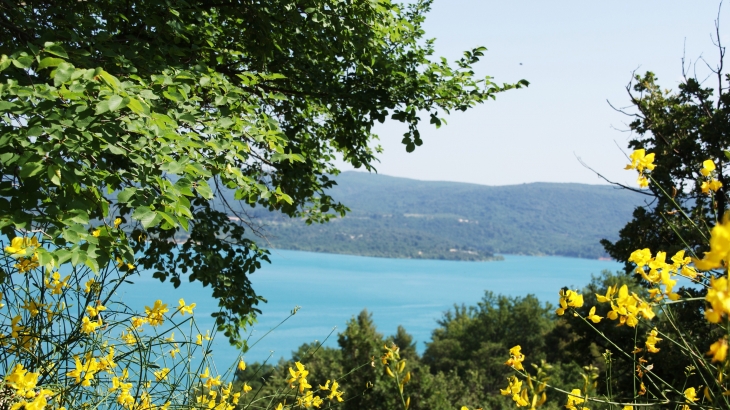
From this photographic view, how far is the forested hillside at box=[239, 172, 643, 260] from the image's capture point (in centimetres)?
13200

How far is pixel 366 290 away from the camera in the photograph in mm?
83500

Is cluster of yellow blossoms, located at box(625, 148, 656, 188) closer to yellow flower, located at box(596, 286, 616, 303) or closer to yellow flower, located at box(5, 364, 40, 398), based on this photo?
yellow flower, located at box(596, 286, 616, 303)

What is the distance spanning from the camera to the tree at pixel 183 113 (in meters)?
1.94

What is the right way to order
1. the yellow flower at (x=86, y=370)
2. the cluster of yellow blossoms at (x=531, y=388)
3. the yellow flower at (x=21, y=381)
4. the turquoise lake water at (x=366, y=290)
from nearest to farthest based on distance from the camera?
the cluster of yellow blossoms at (x=531, y=388)
the yellow flower at (x=21, y=381)
the yellow flower at (x=86, y=370)
the turquoise lake water at (x=366, y=290)

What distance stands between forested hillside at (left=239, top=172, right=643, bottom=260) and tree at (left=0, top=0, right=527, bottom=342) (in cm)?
10799

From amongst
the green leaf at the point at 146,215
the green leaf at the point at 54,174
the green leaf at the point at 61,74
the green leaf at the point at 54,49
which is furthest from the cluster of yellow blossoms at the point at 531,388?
the green leaf at the point at 54,49

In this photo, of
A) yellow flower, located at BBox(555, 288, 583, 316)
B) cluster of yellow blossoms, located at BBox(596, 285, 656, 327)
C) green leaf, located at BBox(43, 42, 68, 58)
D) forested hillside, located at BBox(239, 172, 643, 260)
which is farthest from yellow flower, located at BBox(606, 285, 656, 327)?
forested hillside, located at BBox(239, 172, 643, 260)

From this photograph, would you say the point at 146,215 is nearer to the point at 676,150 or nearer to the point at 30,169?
the point at 30,169

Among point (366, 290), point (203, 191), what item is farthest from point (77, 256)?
point (366, 290)

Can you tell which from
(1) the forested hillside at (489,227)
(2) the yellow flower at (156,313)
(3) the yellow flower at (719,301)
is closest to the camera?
(3) the yellow flower at (719,301)

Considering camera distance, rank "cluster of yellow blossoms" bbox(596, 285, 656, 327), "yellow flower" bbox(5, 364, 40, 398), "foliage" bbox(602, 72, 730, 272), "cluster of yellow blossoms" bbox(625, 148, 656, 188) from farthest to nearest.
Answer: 1. "foliage" bbox(602, 72, 730, 272)
2. "cluster of yellow blossoms" bbox(625, 148, 656, 188)
3. "yellow flower" bbox(5, 364, 40, 398)
4. "cluster of yellow blossoms" bbox(596, 285, 656, 327)

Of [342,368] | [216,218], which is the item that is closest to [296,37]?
[216,218]

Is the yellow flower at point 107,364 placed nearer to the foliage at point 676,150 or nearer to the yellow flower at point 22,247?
the yellow flower at point 22,247

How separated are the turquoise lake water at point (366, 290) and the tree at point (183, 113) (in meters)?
31.4
